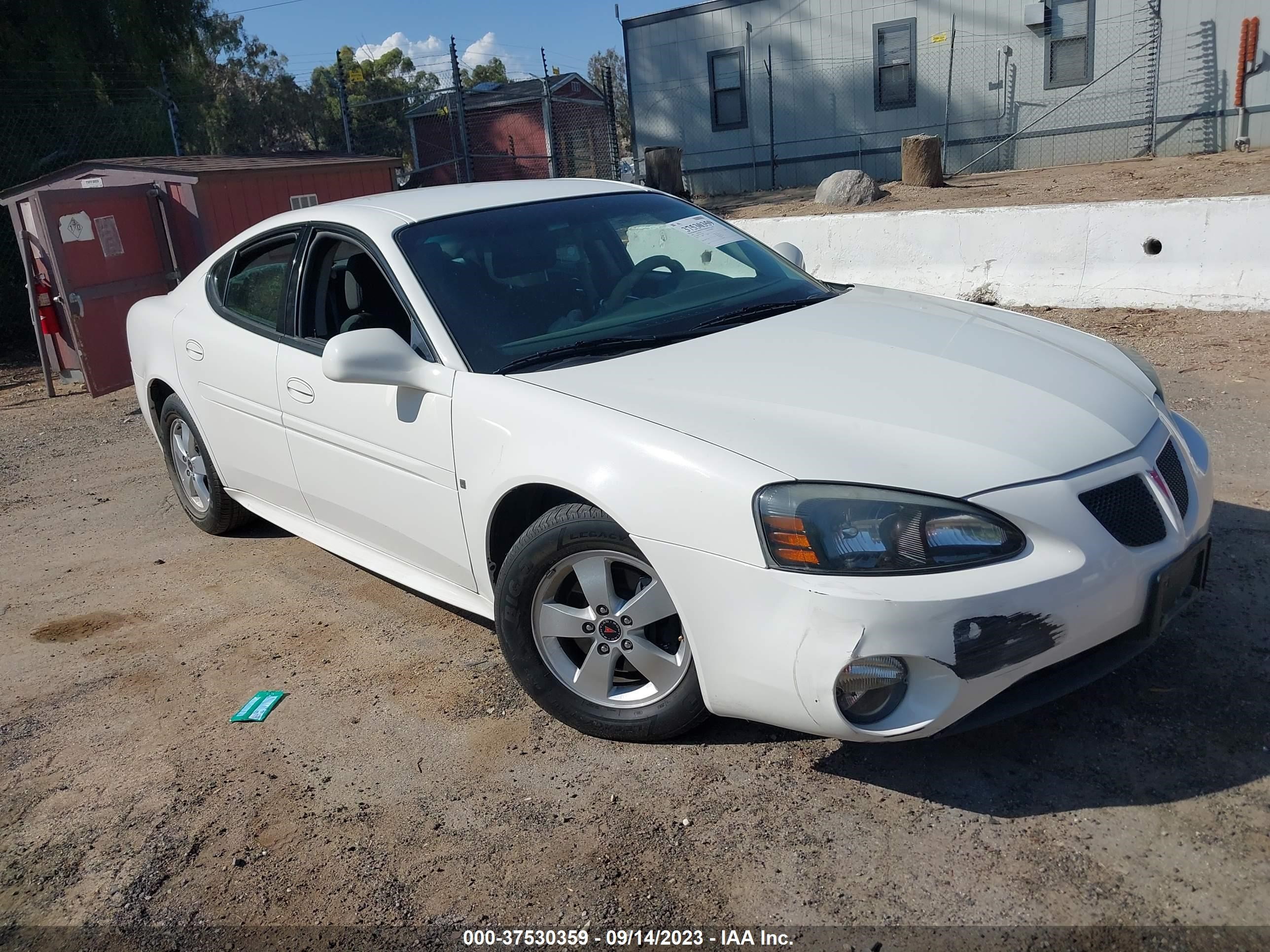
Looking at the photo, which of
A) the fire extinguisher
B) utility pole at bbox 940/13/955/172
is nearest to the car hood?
the fire extinguisher

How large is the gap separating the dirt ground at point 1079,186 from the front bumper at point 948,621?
29.3 ft

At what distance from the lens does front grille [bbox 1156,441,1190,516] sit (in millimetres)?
2945

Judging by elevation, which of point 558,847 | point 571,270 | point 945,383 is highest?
point 571,270

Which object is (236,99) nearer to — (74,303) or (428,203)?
(74,303)

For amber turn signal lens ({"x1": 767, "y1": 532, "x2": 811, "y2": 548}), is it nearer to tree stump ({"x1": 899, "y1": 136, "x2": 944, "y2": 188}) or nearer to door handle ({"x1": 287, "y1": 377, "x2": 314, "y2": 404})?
door handle ({"x1": 287, "y1": 377, "x2": 314, "y2": 404})

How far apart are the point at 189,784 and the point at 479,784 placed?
911 mm

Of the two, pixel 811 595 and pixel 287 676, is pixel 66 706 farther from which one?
pixel 811 595

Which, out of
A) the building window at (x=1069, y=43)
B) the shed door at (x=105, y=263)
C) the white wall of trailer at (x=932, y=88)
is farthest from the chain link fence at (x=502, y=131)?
the shed door at (x=105, y=263)

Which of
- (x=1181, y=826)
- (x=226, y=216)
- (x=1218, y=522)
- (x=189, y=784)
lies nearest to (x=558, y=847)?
(x=189, y=784)

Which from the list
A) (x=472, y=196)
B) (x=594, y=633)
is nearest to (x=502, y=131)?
(x=472, y=196)

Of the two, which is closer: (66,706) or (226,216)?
(66,706)

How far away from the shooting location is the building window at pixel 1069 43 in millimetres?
17219

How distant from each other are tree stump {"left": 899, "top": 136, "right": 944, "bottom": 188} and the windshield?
11.4 metres

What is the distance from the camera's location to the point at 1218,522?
14.1 ft
